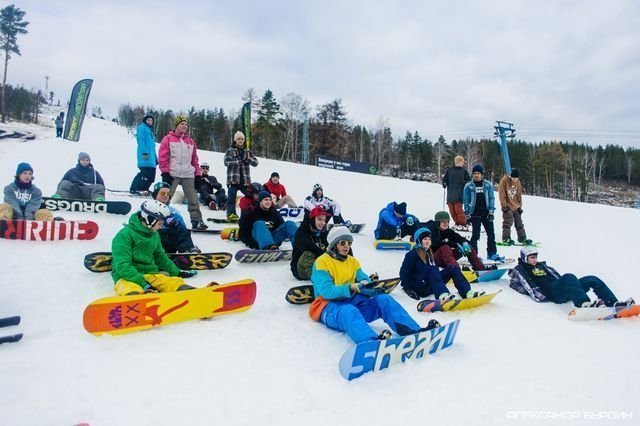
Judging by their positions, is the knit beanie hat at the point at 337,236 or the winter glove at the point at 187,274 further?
the winter glove at the point at 187,274

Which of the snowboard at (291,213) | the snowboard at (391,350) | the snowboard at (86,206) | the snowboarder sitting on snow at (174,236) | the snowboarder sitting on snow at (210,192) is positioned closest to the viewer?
the snowboard at (391,350)

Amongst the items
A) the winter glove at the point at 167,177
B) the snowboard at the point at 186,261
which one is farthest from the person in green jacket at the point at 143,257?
the winter glove at the point at 167,177

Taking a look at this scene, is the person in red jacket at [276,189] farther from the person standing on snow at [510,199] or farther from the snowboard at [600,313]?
the snowboard at [600,313]

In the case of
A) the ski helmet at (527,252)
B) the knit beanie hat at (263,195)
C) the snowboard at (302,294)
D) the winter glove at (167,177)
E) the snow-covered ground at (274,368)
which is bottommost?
the snow-covered ground at (274,368)

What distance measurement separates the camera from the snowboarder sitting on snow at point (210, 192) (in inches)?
436

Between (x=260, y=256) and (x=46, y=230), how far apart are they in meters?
3.33

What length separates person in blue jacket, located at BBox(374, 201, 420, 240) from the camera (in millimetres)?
8719

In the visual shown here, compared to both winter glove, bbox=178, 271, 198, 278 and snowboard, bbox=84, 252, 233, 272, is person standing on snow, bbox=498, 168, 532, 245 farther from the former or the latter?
winter glove, bbox=178, 271, 198, 278

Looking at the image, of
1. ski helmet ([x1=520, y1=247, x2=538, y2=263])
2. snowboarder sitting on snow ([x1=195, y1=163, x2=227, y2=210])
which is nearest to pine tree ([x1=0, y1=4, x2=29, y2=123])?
snowboarder sitting on snow ([x1=195, y1=163, x2=227, y2=210])

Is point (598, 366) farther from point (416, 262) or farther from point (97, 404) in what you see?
point (97, 404)

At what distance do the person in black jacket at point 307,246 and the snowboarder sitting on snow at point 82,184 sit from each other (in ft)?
17.3

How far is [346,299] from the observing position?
4.28 m

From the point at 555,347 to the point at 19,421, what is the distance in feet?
15.4

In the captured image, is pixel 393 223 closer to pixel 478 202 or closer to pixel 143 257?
pixel 478 202
